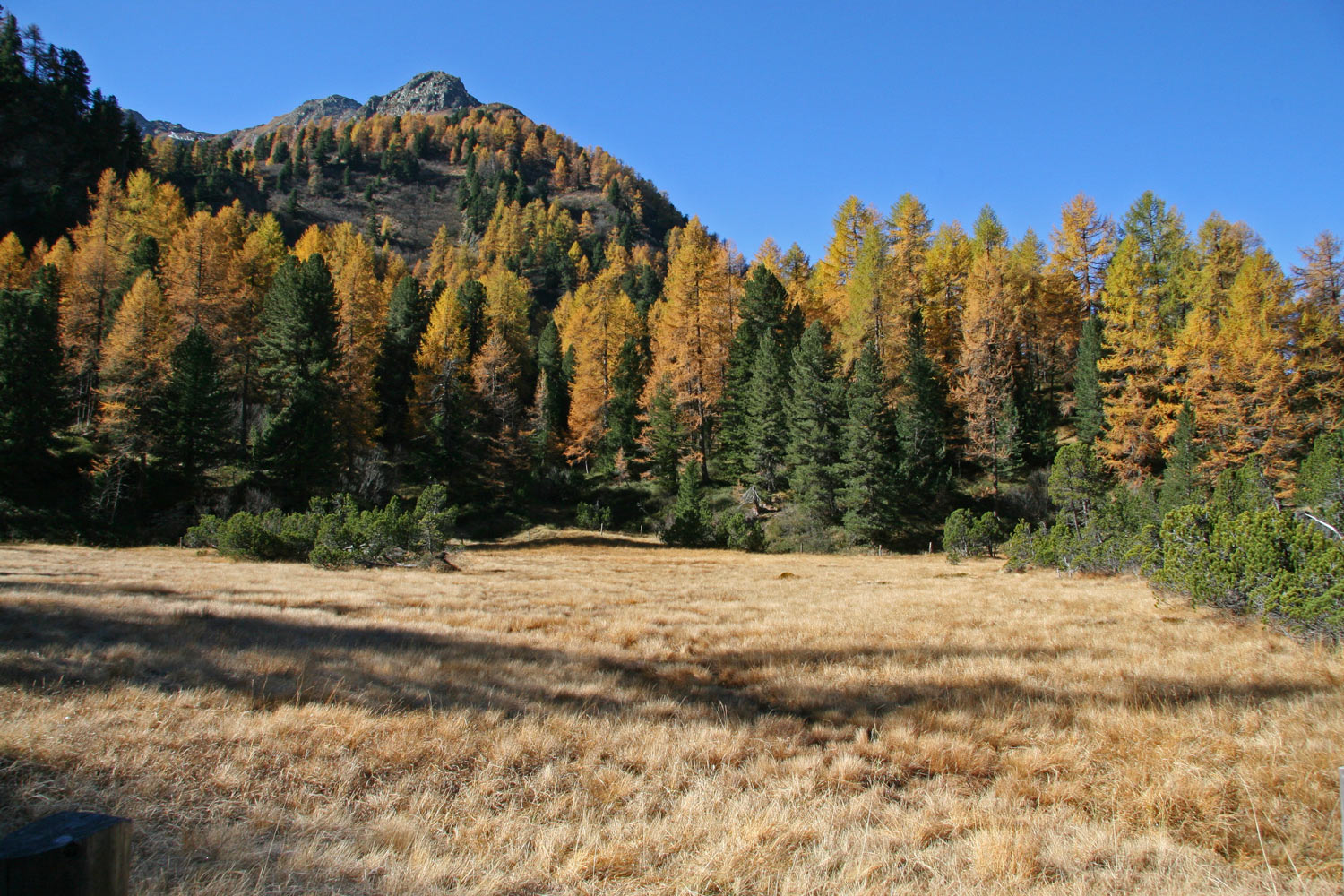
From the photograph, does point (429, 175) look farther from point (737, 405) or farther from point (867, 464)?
point (867, 464)

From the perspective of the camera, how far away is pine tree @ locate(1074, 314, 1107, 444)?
38.5m

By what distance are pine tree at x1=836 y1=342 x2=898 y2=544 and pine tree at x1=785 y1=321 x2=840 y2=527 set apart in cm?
98

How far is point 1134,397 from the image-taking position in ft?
119

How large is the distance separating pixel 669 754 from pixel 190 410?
3709 centimetres

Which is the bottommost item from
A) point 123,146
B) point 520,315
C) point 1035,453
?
point 1035,453

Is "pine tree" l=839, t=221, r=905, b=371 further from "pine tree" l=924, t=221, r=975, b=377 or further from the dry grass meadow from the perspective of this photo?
the dry grass meadow

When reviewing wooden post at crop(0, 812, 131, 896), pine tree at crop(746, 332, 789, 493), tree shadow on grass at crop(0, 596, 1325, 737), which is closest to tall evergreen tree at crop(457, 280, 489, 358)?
pine tree at crop(746, 332, 789, 493)

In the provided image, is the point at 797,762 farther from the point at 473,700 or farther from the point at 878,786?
the point at 473,700

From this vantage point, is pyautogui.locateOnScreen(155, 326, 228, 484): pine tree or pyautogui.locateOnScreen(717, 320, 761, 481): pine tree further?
pyautogui.locateOnScreen(717, 320, 761, 481): pine tree

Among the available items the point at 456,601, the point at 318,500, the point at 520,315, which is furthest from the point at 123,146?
the point at 456,601

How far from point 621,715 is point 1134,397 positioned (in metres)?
41.4

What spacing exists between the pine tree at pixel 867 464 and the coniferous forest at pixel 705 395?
0.18 m

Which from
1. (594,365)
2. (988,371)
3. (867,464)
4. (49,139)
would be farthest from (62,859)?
(49,139)

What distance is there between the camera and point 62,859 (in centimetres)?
143
